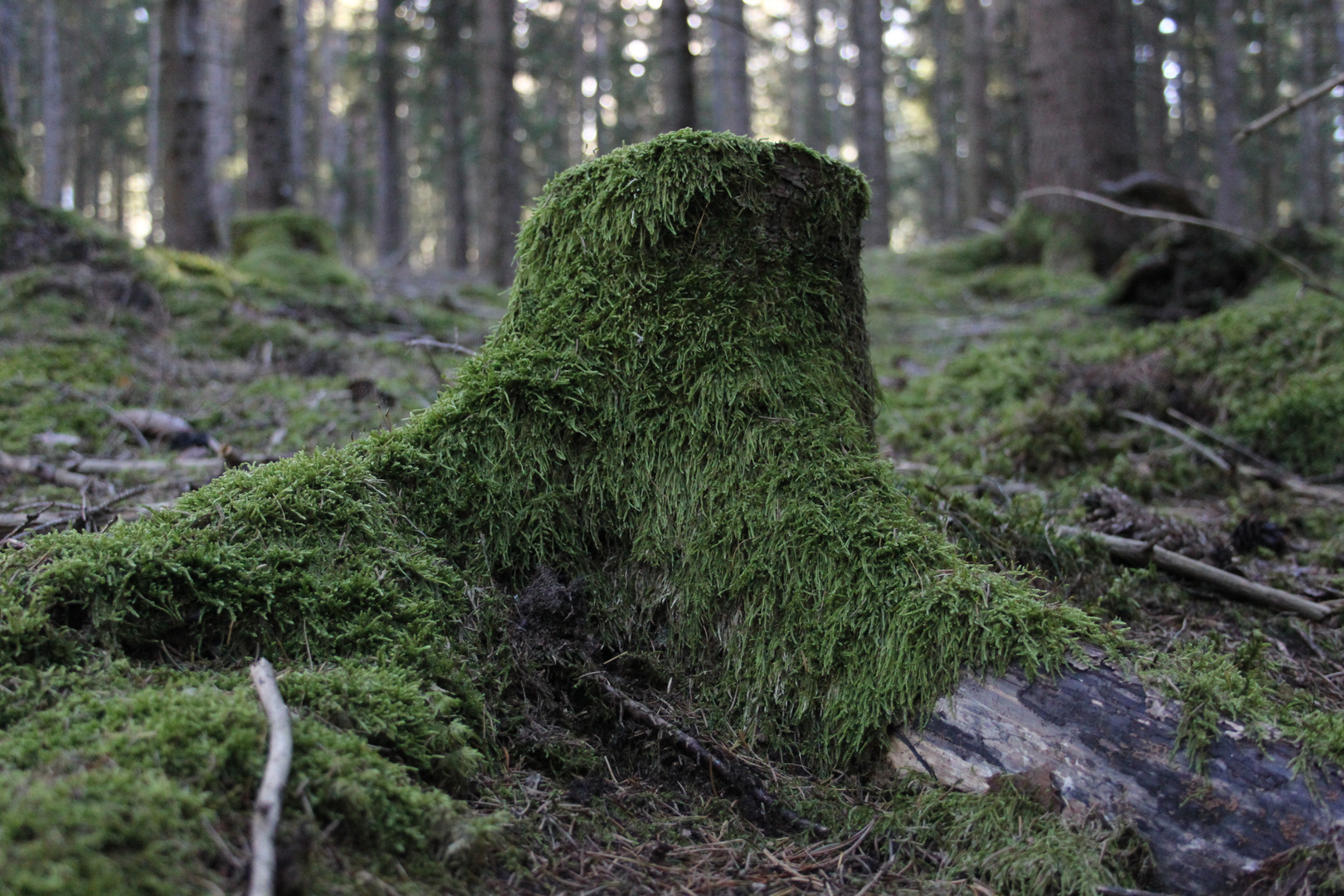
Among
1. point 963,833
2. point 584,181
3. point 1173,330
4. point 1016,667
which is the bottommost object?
point 963,833

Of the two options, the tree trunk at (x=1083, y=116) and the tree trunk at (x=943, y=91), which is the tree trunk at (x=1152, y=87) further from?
the tree trunk at (x=1083, y=116)

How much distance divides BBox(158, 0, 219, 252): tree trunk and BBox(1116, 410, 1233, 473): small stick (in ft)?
32.9

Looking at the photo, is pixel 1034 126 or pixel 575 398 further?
pixel 1034 126

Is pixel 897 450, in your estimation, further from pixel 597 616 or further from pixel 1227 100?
pixel 1227 100

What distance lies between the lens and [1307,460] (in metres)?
4.34

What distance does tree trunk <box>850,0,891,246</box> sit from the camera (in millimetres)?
17266

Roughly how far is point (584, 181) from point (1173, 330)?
4679mm

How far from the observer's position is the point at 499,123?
1324 cm

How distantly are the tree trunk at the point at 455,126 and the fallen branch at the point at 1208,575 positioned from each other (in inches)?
681

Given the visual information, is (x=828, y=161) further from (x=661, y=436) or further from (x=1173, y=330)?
(x=1173, y=330)

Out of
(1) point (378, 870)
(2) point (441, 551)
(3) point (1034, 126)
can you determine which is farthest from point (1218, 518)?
(3) point (1034, 126)

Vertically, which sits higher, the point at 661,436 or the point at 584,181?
the point at 584,181

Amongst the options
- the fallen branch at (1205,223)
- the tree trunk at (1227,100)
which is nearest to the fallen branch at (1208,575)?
the fallen branch at (1205,223)

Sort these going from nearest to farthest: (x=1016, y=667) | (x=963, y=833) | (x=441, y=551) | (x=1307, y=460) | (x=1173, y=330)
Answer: (x=963, y=833) → (x=1016, y=667) → (x=441, y=551) → (x=1307, y=460) → (x=1173, y=330)
